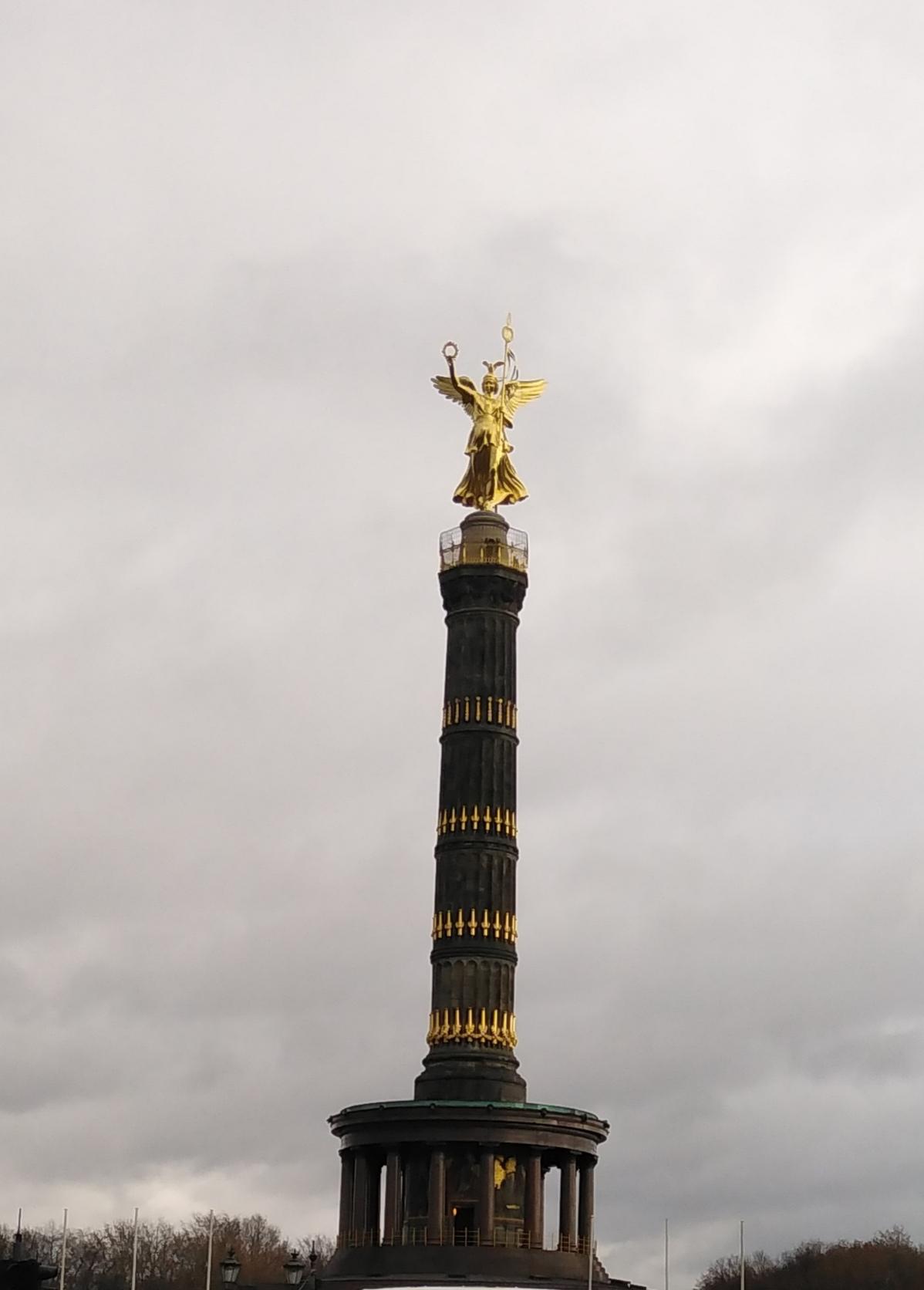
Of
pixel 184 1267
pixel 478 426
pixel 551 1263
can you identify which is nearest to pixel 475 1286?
pixel 551 1263

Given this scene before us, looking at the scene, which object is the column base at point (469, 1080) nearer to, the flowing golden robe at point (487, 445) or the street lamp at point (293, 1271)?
the street lamp at point (293, 1271)

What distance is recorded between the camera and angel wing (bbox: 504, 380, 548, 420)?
8481 cm

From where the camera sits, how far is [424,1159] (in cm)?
7288

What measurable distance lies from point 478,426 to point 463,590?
270 inches

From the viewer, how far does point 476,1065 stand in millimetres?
74875

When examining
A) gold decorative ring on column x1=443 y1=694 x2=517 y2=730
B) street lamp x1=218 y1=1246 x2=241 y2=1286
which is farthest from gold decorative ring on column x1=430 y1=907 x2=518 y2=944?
street lamp x1=218 y1=1246 x2=241 y2=1286

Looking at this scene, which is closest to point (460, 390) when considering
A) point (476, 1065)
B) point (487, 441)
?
point (487, 441)

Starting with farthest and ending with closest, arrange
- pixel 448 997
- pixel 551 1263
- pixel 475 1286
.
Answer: pixel 448 997 < pixel 551 1263 < pixel 475 1286

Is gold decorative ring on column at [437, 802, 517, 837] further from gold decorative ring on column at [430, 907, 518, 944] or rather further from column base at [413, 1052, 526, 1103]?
column base at [413, 1052, 526, 1103]

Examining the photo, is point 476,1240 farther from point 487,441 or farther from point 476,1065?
point 487,441

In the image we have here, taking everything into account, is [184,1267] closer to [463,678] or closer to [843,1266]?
[843,1266]

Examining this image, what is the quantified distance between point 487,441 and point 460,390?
7.42 feet

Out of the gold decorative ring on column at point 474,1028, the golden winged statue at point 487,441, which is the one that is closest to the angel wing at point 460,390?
the golden winged statue at point 487,441

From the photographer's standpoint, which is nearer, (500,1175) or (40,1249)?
(500,1175)
